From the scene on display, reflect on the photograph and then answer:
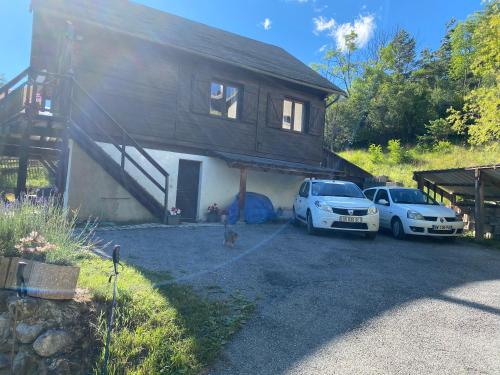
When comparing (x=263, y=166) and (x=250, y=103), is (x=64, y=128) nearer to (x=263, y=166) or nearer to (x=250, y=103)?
(x=263, y=166)

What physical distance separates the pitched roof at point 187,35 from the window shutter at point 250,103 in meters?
0.91

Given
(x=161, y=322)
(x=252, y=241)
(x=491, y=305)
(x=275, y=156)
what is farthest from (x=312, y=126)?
(x=161, y=322)

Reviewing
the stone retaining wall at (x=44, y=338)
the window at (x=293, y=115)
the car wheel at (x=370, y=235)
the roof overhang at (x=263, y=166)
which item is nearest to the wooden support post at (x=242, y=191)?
the roof overhang at (x=263, y=166)

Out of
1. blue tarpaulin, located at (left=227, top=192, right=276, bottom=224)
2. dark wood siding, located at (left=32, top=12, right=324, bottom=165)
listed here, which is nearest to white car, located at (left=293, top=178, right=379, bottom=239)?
blue tarpaulin, located at (left=227, top=192, right=276, bottom=224)

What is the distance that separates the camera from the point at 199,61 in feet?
44.5

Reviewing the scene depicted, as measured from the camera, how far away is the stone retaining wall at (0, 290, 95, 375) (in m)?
3.73

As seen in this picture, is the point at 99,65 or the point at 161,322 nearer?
the point at 161,322

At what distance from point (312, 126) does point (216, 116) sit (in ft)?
16.0

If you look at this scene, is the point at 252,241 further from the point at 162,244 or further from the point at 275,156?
the point at 275,156

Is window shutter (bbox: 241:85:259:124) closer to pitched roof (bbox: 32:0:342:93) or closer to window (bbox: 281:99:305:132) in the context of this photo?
pitched roof (bbox: 32:0:342:93)

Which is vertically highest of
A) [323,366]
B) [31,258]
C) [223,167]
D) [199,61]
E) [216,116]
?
[199,61]

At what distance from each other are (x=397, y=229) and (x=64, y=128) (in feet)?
32.9

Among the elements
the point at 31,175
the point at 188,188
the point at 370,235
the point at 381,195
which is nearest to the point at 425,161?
the point at 381,195

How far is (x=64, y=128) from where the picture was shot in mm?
10023
